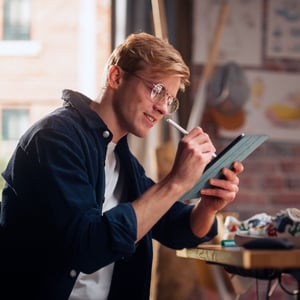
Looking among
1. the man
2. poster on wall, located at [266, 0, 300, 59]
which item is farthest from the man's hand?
poster on wall, located at [266, 0, 300, 59]

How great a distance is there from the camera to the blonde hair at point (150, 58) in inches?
67.4

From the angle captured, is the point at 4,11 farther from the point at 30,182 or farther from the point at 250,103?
the point at 30,182

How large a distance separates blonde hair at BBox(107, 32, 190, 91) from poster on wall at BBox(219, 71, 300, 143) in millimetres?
1618

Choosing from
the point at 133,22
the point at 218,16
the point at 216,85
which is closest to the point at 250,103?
the point at 216,85

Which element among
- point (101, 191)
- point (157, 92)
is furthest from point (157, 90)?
point (101, 191)

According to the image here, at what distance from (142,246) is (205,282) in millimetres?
1314

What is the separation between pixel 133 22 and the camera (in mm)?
3201

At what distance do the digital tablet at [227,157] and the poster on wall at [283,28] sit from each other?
72.3 inches

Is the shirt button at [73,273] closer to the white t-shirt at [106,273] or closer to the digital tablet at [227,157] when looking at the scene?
the white t-shirt at [106,273]

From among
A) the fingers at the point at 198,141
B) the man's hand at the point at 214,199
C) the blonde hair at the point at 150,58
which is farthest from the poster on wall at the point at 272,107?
the fingers at the point at 198,141

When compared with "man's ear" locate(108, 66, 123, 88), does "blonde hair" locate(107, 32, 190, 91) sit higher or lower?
→ higher

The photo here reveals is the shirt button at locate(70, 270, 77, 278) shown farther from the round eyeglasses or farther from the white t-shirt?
the round eyeglasses

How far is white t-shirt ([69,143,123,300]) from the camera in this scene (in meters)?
1.76

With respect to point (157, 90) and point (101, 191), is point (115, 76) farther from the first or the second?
point (101, 191)
